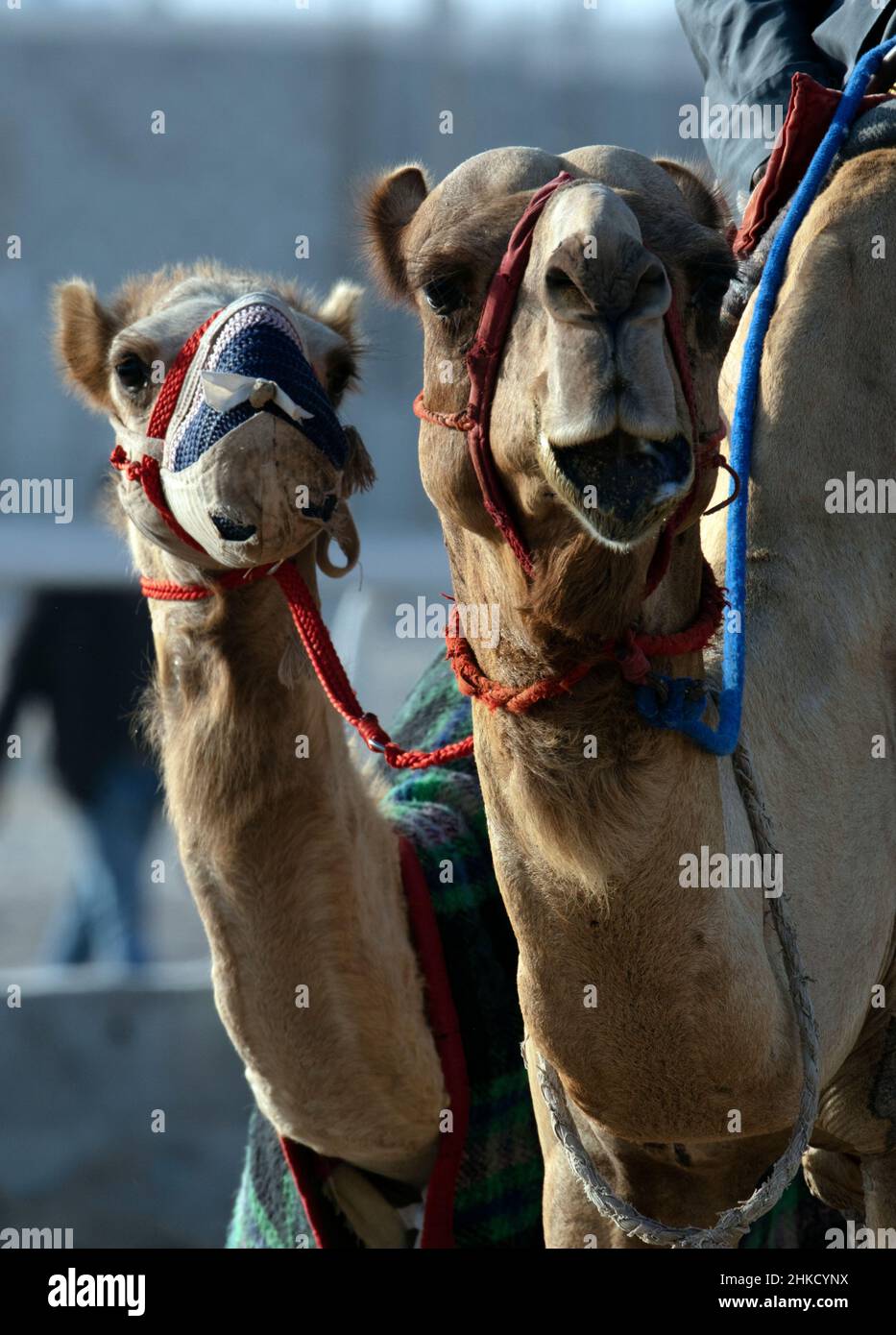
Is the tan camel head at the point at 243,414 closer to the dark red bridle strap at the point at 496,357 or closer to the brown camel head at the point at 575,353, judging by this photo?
the brown camel head at the point at 575,353

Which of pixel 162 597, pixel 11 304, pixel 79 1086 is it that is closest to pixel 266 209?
pixel 11 304

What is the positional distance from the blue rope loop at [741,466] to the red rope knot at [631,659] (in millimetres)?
26

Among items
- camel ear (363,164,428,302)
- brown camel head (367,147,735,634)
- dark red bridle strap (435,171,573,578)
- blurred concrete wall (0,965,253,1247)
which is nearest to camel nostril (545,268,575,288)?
brown camel head (367,147,735,634)

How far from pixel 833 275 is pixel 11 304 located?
23.4 ft

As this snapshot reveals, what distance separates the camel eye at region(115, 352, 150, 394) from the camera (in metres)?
3.39

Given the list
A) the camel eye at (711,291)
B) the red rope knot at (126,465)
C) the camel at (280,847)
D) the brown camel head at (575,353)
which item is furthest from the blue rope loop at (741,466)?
the red rope knot at (126,465)

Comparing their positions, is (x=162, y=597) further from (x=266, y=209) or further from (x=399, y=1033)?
(x=266, y=209)

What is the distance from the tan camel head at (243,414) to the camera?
2.98m

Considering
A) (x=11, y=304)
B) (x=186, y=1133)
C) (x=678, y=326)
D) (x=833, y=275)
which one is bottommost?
(x=186, y=1133)

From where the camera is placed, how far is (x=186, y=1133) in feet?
18.7

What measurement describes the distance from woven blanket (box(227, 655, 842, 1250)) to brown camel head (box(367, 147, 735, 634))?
5.79 ft

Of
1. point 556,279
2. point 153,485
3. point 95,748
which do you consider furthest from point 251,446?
point 95,748

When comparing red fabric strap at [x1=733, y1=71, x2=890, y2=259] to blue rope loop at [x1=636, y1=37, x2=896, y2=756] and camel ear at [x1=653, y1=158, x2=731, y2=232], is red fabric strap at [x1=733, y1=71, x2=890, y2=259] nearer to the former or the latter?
blue rope loop at [x1=636, y1=37, x2=896, y2=756]

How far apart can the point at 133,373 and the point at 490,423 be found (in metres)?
1.67
